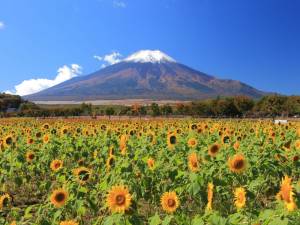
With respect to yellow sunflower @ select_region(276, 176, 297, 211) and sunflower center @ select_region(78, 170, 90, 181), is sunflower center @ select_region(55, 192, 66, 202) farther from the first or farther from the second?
yellow sunflower @ select_region(276, 176, 297, 211)

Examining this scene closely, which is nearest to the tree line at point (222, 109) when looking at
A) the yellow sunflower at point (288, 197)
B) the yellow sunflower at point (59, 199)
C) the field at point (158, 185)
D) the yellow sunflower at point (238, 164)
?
the field at point (158, 185)

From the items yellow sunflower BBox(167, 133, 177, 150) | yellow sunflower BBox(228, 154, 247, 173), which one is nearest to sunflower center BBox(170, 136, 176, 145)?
yellow sunflower BBox(167, 133, 177, 150)

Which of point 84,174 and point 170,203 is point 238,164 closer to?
point 170,203

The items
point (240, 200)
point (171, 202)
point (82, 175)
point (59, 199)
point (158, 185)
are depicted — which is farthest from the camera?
point (158, 185)

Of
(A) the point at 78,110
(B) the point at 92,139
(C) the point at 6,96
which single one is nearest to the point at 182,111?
A: (A) the point at 78,110

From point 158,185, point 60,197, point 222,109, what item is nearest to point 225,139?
point 158,185

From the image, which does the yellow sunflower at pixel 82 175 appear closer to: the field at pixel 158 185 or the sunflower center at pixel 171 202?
the field at pixel 158 185

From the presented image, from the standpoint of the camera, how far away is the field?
16.0 ft

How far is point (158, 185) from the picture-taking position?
332 inches

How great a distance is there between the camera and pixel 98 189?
805 centimetres

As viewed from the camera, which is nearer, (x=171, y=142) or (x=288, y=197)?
(x=288, y=197)

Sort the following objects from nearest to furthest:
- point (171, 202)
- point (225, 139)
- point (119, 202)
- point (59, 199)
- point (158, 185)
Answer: point (119, 202) < point (171, 202) < point (59, 199) < point (158, 185) < point (225, 139)

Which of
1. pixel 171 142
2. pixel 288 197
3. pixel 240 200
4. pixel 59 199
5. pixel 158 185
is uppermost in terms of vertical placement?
pixel 171 142

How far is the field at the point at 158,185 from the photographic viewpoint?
16.0ft
